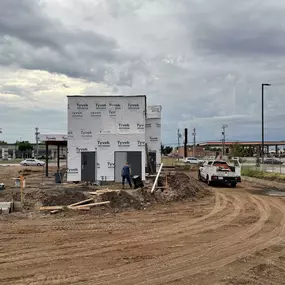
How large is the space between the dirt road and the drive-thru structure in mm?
12068

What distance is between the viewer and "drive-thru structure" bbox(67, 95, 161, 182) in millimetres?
28000

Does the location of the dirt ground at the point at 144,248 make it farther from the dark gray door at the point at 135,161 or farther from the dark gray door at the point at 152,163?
the dark gray door at the point at 152,163

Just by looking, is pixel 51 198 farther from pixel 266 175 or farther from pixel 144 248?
pixel 266 175

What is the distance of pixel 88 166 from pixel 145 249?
61.3ft

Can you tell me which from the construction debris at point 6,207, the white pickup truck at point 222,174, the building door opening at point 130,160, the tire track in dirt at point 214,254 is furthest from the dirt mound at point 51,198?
the white pickup truck at point 222,174

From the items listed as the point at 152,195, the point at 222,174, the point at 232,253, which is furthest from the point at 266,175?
the point at 232,253

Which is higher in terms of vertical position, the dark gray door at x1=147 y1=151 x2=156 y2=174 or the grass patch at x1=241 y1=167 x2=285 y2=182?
the dark gray door at x1=147 y1=151 x2=156 y2=174

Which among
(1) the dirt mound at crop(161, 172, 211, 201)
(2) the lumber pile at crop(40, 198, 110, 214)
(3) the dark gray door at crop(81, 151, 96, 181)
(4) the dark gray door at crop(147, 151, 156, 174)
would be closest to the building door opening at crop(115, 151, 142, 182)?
(3) the dark gray door at crop(81, 151, 96, 181)

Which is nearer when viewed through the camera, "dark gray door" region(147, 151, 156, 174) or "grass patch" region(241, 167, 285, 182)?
"dark gray door" region(147, 151, 156, 174)

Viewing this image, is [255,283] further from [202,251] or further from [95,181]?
[95,181]

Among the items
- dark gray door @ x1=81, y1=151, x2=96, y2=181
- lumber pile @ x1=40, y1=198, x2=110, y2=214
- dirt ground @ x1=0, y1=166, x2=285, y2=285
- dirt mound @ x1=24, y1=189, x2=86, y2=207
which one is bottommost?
dirt ground @ x1=0, y1=166, x2=285, y2=285

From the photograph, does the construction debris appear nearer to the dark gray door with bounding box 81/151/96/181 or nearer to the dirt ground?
the dirt ground

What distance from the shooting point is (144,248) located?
9.81 metres

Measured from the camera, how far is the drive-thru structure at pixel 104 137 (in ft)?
91.9
